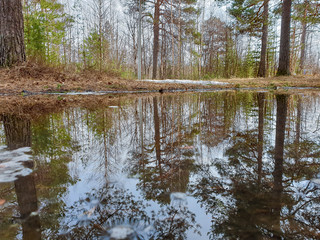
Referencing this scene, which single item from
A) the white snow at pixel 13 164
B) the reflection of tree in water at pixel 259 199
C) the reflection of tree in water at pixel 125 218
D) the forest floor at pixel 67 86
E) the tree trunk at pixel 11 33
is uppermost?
the tree trunk at pixel 11 33

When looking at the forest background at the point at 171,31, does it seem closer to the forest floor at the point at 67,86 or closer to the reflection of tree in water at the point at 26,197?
the forest floor at the point at 67,86

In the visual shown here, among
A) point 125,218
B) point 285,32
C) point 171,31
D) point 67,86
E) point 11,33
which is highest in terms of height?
point 171,31

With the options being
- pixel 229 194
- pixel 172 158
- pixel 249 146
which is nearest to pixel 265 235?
pixel 229 194

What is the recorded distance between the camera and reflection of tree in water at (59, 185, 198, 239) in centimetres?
68

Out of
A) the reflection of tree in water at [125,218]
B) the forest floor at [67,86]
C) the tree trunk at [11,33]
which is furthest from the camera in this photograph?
the tree trunk at [11,33]

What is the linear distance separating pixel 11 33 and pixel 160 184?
7.27 metres

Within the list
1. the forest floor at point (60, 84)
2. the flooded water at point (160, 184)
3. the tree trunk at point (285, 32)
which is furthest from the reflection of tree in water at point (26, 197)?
the tree trunk at point (285, 32)

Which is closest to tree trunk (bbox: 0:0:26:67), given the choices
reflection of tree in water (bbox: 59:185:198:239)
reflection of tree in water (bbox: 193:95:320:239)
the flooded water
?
the flooded water

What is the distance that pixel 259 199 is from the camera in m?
0.86

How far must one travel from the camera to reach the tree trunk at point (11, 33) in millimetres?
5922

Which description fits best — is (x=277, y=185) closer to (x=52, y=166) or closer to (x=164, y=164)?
(x=164, y=164)

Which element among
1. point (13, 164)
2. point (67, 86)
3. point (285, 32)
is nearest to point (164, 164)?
point (13, 164)

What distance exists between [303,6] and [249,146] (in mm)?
10744

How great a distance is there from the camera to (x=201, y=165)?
50.1 inches
